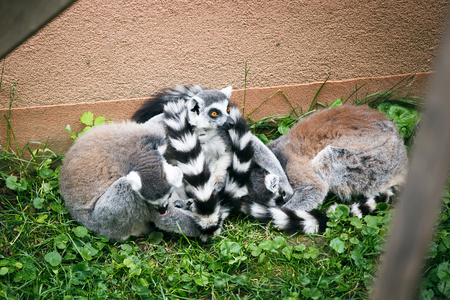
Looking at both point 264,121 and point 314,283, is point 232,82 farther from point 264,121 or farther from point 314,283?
point 314,283

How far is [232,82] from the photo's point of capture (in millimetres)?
3906

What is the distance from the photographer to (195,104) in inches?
129

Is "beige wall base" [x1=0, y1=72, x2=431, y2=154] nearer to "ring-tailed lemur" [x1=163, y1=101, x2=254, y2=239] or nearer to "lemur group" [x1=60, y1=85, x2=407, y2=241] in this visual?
"lemur group" [x1=60, y1=85, x2=407, y2=241]

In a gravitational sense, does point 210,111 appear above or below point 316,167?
above

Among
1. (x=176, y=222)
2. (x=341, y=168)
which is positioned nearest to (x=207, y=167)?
(x=176, y=222)

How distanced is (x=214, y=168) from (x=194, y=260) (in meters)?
0.91

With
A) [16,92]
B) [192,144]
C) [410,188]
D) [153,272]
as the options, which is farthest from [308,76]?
[410,188]

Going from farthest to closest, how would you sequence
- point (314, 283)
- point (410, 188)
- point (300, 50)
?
point (300, 50), point (314, 283), point (410, 188)

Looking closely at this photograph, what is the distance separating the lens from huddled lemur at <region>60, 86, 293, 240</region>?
9.42 feet

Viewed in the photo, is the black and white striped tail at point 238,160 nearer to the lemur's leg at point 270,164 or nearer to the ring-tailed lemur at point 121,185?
the lemur's leg at point 270,164

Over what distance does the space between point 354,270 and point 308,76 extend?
2142 millimetres

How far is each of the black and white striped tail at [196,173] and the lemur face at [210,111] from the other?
9.4 inches

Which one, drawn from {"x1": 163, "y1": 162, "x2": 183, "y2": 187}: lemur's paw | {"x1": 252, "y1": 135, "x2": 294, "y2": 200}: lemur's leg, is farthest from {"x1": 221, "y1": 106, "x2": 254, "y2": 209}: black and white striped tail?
{"x1": 163, "y1": 162, "x2": 183, "y2": 187}: lemur's paw

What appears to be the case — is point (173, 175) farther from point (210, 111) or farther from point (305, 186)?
point (305, 186)
